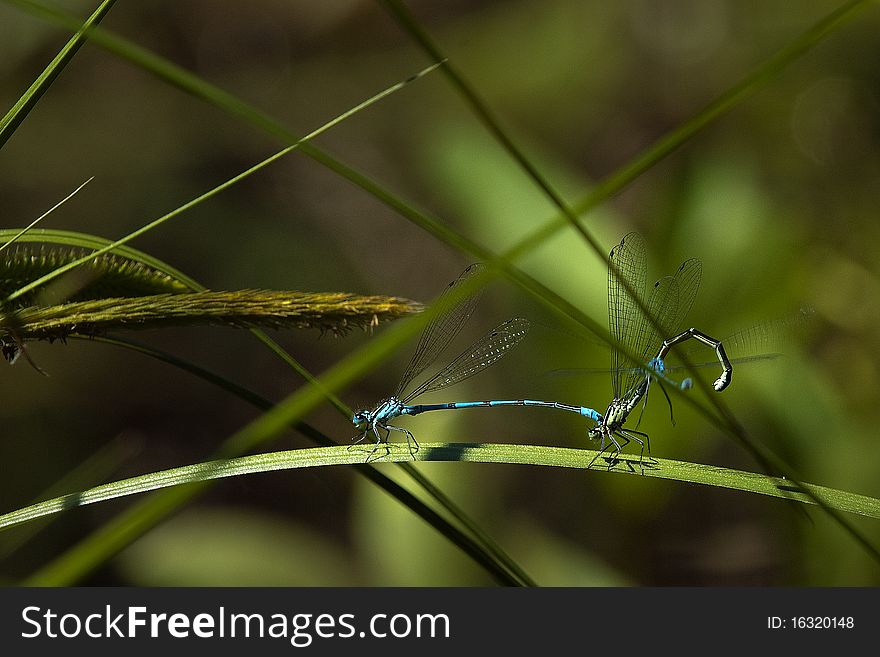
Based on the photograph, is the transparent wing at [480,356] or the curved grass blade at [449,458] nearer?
the curved grass blade at [449,458]

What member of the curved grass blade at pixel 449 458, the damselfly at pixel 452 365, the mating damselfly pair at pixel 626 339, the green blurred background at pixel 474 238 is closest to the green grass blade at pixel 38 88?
the curved grass blade at pixel 449 458

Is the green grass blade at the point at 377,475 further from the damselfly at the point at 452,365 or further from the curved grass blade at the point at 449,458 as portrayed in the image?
the damselfly at the point at 452,365

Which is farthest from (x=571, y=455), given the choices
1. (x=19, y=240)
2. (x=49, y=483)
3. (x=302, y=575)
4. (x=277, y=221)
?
(x=277, y=221)

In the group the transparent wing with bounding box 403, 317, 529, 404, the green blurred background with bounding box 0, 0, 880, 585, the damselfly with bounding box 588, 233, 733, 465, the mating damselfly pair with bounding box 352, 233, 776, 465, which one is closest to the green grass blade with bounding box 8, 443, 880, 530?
the mating damselfly pair with bounding box 352, 233, 776, 465

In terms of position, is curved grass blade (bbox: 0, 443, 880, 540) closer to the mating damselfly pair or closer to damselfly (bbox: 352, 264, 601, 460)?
the mating damselfly pair

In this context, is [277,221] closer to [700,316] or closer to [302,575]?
[302,575]

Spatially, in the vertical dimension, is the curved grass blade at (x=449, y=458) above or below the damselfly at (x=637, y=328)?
below
